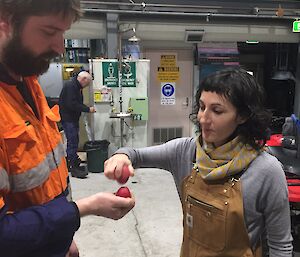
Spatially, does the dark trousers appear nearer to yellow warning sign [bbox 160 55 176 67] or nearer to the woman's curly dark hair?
yellow warning sign [bbox 160 55 176 67]

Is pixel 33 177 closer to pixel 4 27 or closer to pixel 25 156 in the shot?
pixel 25 156

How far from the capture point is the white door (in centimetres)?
650

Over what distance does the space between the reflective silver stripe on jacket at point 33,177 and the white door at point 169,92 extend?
539 centimetres

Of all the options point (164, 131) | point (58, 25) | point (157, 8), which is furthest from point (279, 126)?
point (58, 25)

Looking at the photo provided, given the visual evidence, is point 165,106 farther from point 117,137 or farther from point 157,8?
point 157,8

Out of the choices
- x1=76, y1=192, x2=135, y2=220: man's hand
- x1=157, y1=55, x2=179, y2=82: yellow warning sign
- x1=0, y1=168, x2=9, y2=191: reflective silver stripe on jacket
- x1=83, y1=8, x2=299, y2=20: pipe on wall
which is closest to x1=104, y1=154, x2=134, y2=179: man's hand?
x1=76, y1=192, x2=135, y2=220: man's hand

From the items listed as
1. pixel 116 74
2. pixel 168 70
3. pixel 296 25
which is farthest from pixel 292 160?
pixel 168 70

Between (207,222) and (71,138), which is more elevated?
(207,222)

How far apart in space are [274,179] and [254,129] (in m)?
0.23

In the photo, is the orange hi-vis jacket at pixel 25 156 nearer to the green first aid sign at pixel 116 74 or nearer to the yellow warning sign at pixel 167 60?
the green first aid sign at pixel 116 74

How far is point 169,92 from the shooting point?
6.57m

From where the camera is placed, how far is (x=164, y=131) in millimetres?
6695

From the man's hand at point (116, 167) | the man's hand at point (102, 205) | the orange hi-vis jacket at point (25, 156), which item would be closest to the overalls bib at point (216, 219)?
the man's hand at point (116, 167)

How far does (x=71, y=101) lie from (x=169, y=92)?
2.20 m
